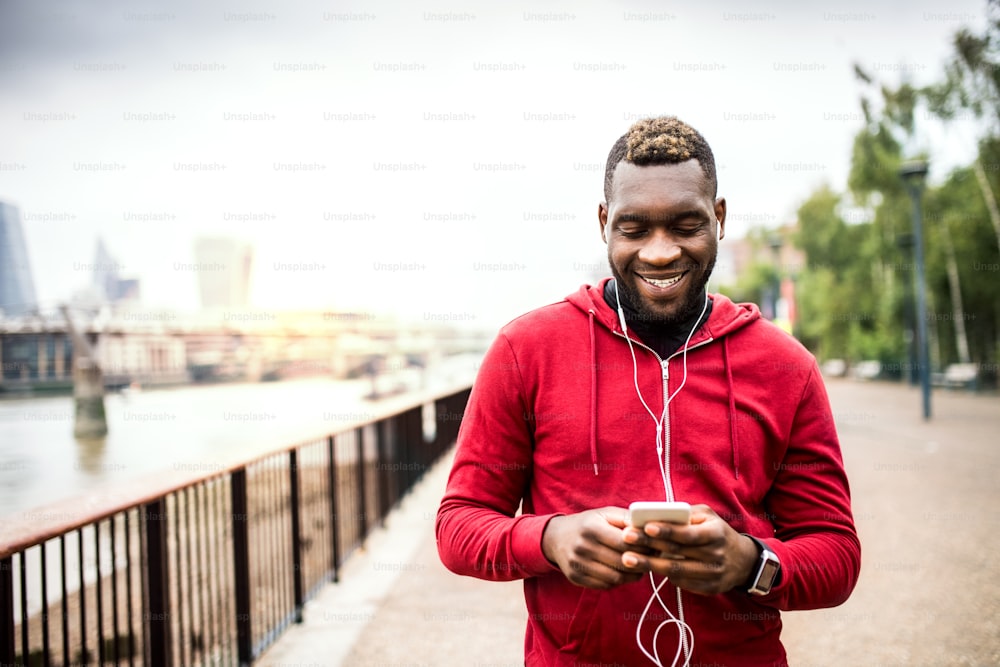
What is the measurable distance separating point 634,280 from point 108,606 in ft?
21.5

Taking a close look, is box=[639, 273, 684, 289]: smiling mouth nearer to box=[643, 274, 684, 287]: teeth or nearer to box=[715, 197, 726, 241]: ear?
box=[643, 274, 684, 287]: teeth

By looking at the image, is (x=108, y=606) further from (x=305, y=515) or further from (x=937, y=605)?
(x=937, y=605)

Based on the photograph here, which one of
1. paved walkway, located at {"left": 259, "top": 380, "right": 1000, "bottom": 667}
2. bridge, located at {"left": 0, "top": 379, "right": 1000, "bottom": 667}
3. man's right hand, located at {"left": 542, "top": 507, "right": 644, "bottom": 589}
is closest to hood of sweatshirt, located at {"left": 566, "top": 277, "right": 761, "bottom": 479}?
man's right hand, located at {"left": 542, "top": 507, "right": 644, "bottom": 589}

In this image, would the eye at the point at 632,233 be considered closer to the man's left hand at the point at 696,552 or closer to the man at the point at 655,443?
the man at the point at 655,443

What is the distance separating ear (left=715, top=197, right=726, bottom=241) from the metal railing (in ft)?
6.51

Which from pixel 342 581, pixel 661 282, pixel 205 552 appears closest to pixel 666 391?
pixel 661 282

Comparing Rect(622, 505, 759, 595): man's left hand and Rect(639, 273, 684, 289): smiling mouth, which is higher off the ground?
Rect(639, 273, 684, 289): smiling mouth

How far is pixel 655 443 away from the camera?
146cm

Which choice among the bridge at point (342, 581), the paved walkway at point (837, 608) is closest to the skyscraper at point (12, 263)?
the bridge at point (342, 581)

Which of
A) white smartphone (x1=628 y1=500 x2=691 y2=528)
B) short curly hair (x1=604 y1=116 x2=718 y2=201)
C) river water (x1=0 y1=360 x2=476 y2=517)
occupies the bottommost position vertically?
river water (x1=0 y1=360 x2=476 y2=517)

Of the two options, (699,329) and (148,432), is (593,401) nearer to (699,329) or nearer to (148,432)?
(699,329)

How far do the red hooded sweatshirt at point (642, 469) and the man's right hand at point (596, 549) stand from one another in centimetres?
12

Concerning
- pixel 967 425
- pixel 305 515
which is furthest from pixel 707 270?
pixel 967 425

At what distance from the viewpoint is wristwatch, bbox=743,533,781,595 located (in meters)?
1.33
